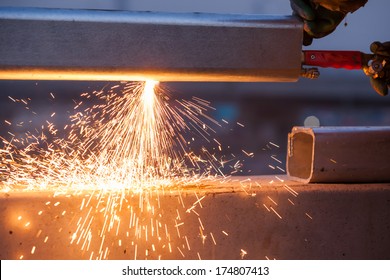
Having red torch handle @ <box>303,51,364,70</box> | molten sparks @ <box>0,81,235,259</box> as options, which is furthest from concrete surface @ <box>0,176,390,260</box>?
red torch handle @ <box>303,51,364,70</box>

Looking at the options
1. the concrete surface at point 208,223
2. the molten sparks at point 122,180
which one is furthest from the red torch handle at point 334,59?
the concrete surface at point 208,223

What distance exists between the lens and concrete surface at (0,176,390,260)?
Answer: 2266 millimetres

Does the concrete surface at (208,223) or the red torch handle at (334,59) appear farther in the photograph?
the concrete surface at (208,223)

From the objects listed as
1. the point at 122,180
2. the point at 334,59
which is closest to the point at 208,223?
the point at 122,180

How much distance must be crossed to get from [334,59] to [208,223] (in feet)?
3.22

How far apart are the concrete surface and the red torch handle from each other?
0.81 meters

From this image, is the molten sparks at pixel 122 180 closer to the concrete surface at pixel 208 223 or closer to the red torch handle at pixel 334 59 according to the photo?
the concrete surface at pixel 208 223

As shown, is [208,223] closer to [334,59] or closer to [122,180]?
[122,180]

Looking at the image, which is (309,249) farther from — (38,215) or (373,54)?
(38,215)

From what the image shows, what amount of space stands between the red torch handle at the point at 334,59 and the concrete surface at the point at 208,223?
31.8 inches

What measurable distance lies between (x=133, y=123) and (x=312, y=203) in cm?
123

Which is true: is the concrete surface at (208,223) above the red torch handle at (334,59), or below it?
below

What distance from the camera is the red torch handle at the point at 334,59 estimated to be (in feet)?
6.02

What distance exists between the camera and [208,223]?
7.89 feet
